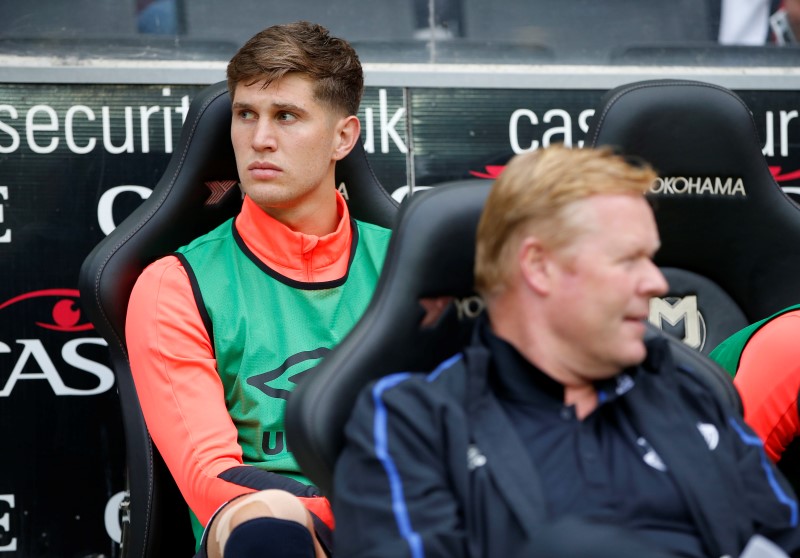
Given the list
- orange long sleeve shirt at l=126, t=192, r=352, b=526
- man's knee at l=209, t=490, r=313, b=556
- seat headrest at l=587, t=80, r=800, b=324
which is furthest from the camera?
seat headrest at l=587, t=80, r=800, b=324

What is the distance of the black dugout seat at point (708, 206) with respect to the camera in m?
2.24

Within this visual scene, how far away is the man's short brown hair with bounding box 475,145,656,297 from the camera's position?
1.50 metres

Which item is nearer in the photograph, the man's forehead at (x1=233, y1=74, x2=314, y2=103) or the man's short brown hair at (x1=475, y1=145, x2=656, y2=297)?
the man's short brown hair at (x1=475, y1=145, x2=656, y2=297)

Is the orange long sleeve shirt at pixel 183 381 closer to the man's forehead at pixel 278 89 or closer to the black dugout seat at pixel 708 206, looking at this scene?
the man's forehead at pixel 278 89

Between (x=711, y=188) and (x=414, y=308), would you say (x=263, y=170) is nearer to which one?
(x=414, y=308)

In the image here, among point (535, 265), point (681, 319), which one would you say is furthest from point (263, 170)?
point (681, 319)

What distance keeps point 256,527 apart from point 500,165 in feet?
4.88

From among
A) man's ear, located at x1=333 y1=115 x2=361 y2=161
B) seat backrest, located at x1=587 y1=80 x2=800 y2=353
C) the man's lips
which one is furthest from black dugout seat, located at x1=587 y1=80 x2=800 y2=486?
the man's lips

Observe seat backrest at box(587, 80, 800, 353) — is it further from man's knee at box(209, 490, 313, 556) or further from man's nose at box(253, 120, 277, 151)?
man's knee at box(209, 490, 313, 556)

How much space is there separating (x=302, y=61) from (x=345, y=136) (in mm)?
196

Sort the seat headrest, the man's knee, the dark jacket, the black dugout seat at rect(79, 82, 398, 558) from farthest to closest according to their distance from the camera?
1. the seat headrest
2. the black dugout seat at rect(79, 82, 398, 558)
3. the man's knee
4. the dark jacket

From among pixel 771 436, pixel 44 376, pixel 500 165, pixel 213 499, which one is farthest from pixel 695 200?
pixel 44 376

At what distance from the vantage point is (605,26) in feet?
9.75

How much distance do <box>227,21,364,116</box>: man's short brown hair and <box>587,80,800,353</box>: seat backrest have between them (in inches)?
19.2
